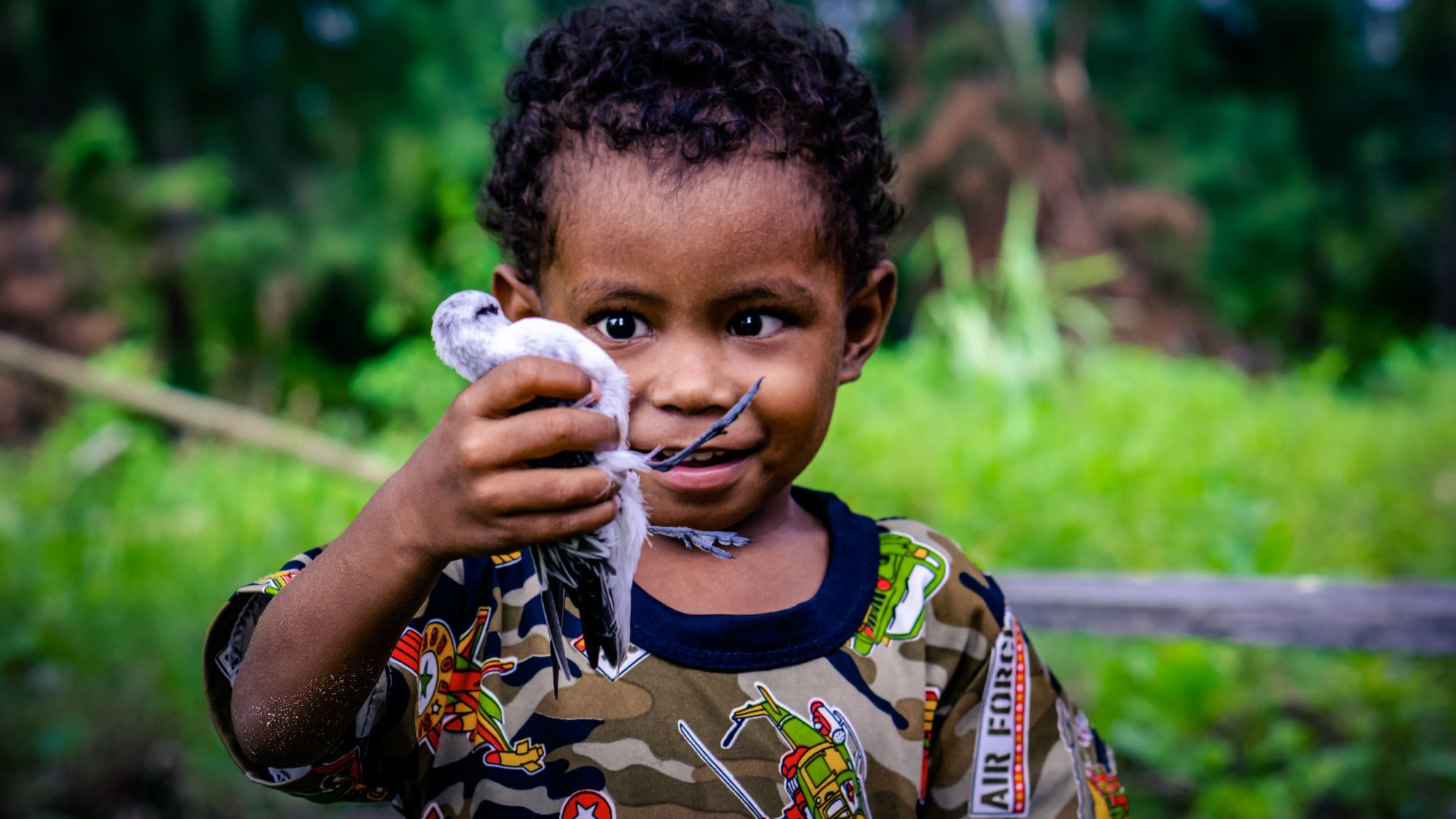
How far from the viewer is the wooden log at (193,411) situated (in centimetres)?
484

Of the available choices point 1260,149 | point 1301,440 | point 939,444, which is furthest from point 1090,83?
point 939,444

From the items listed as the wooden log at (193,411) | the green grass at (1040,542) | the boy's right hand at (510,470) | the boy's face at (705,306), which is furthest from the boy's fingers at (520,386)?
the wooden log at (193,411)

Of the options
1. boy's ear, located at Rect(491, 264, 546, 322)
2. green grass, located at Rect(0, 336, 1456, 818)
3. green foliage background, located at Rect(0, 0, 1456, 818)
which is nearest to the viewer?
boy's ear, located at Rect(491, 264, 546, 322)

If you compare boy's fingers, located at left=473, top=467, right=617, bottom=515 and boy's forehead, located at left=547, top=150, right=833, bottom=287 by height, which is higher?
boy's forehead, located at left=547, top=150, right=833, bottom=287

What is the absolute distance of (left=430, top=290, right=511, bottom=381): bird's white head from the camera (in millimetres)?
899

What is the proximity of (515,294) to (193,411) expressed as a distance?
15.7 ft

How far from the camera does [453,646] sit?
1.12 m

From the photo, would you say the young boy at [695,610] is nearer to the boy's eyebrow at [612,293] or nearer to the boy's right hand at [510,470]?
the boy's eyebrow at [612,293]

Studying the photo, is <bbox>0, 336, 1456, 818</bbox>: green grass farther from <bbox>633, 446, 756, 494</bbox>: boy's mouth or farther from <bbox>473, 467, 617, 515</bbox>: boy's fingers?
<bbox>473, 467, 617, 515</bbox>: boy's fingers

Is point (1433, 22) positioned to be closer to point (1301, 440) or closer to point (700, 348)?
point (1301, 440)

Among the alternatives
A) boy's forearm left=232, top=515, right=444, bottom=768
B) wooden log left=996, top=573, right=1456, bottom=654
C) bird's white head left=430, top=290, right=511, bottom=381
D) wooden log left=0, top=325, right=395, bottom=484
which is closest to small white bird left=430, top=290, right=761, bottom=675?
bird's white head left=430, top=290, right=511, bottom=381

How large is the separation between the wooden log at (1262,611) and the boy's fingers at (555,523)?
1.94 m

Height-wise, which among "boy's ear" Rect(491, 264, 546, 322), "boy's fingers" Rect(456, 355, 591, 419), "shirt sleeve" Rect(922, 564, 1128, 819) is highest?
"boy's fingers" Rect(456, 355, 591, 419)

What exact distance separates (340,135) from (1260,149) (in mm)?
10603
